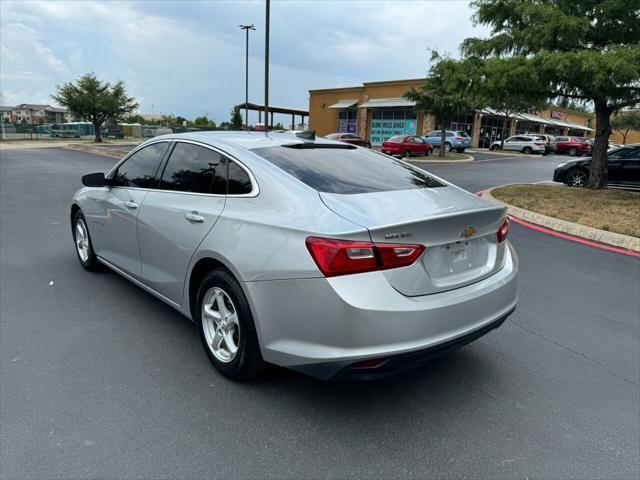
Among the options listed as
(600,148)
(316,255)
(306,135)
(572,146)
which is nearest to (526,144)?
(572,146)

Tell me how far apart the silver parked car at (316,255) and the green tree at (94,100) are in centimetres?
4490

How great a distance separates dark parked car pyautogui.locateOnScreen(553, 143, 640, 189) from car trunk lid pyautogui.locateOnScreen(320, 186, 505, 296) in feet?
42.8

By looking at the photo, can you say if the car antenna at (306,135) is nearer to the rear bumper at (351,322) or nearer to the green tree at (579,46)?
the rear bumper at (351,322)

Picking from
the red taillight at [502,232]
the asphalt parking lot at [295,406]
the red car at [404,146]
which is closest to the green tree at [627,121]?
the red car at [404,146]

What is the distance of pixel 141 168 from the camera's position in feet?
13.8

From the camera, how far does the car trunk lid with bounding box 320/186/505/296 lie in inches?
97.7

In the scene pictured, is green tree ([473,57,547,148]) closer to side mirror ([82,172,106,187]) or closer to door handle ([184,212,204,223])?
side mirror ([82,172,106,187])

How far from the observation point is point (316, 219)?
8.35 feet

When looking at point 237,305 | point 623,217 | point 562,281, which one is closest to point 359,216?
point 237,305

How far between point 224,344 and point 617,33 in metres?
12.3

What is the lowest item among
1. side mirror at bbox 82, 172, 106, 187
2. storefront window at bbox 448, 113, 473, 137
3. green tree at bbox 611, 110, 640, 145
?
side mirror at bbox 82, 172, 106, 187

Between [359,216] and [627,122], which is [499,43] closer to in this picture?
[359,216]

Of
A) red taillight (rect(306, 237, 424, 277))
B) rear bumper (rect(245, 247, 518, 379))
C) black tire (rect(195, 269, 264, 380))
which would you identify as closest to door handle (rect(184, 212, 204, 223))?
black tire (rect(195, 269, 264, 380))

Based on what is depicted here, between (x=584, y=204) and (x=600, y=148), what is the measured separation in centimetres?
→ 369
